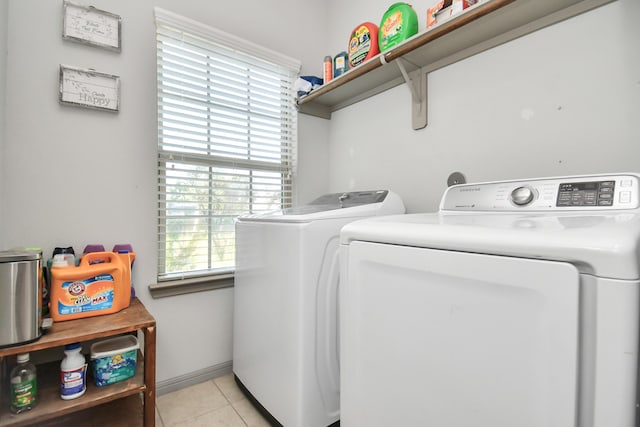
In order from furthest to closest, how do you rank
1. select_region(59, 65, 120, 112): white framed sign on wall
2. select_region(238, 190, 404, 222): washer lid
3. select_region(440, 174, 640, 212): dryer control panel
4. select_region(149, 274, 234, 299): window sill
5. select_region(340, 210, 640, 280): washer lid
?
select_region(149, 274, 234, 299): window sill → select_region(59, 65, 120, 112): white framed sign on wall → select_region(238, 190, 404, 222): washer lid → select_region(440, 174, 640, 212): dryer control panel → select_region(340, 210, 640, 280): washer lid

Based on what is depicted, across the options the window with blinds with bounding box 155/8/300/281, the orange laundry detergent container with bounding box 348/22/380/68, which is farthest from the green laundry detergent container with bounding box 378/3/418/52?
the window with blinds with bounding box 155/8/300/281

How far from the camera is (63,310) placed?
1200 millimetres

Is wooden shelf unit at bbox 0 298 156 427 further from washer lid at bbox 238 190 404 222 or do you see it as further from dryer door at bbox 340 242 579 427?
dryer door at bbox 340 242 579 427

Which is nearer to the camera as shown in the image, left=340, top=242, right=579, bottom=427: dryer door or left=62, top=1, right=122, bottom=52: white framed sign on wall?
left=340, top=242, right=579, bottom=427: dryer door

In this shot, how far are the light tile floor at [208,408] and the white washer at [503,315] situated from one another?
0.82 m

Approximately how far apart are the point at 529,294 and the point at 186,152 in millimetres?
1779

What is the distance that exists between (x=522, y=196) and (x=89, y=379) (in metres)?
1.88

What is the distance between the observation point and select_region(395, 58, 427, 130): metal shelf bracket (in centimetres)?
168

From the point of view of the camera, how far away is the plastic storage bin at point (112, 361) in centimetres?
119

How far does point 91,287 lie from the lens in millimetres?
1261

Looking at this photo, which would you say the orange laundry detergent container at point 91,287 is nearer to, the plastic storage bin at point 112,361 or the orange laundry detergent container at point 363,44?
the plastic storage bin at point 112,361

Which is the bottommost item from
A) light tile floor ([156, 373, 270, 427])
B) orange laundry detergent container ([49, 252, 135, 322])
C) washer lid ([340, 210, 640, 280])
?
light tile floor ([156, 373, 270, 427])

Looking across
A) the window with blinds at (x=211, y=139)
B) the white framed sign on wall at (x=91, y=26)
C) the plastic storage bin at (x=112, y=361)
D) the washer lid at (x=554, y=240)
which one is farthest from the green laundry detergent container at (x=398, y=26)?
the plastic storage bin at (x=112, y=361)

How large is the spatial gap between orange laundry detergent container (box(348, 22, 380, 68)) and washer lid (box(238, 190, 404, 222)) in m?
0.83
